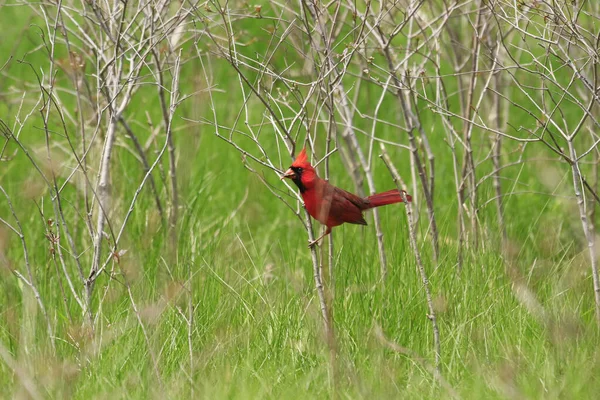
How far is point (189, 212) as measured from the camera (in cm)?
431

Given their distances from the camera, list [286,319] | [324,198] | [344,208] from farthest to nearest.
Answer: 1. [344,208]
2. [286,319]
3. [324,198]

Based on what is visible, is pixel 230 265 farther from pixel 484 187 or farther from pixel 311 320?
pixel 484 187

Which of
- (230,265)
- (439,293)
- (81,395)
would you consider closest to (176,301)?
(230,265)

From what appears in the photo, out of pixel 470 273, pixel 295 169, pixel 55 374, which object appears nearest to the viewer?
pixel 55 374

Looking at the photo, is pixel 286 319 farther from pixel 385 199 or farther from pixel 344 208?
pixel 385 199

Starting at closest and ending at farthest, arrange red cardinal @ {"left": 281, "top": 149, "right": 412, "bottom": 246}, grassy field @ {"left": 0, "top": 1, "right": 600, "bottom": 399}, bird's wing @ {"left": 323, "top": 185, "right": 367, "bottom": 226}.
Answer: grassy field @ {"left": 0, "top": 1, "right": 600, "bottom": 399} < red cardinal @ {"left": 281, "top": 149, "right": 412, "bottom": 246} < bird's wing @ {"left": 323, "top": 185, "right": 367, "bottom": 226}

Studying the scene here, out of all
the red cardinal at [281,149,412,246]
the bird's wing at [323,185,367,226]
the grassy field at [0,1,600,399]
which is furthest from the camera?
the bird's wing at [323,185,367,226]

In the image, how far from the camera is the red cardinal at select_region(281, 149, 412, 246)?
119 inches

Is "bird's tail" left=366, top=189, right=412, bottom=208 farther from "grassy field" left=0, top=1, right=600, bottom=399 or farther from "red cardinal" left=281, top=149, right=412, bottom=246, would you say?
"grassy field" left=0, top=1, right=600, bottom=399

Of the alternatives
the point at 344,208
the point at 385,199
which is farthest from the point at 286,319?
the point at 385,199

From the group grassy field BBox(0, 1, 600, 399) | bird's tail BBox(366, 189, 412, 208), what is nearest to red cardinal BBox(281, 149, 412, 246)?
bird's tail BBox(366, 189, 412, 208)

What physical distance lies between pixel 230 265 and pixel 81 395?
116cm

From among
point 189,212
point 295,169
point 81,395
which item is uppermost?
point 295,169

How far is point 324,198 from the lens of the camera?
3.04 m
